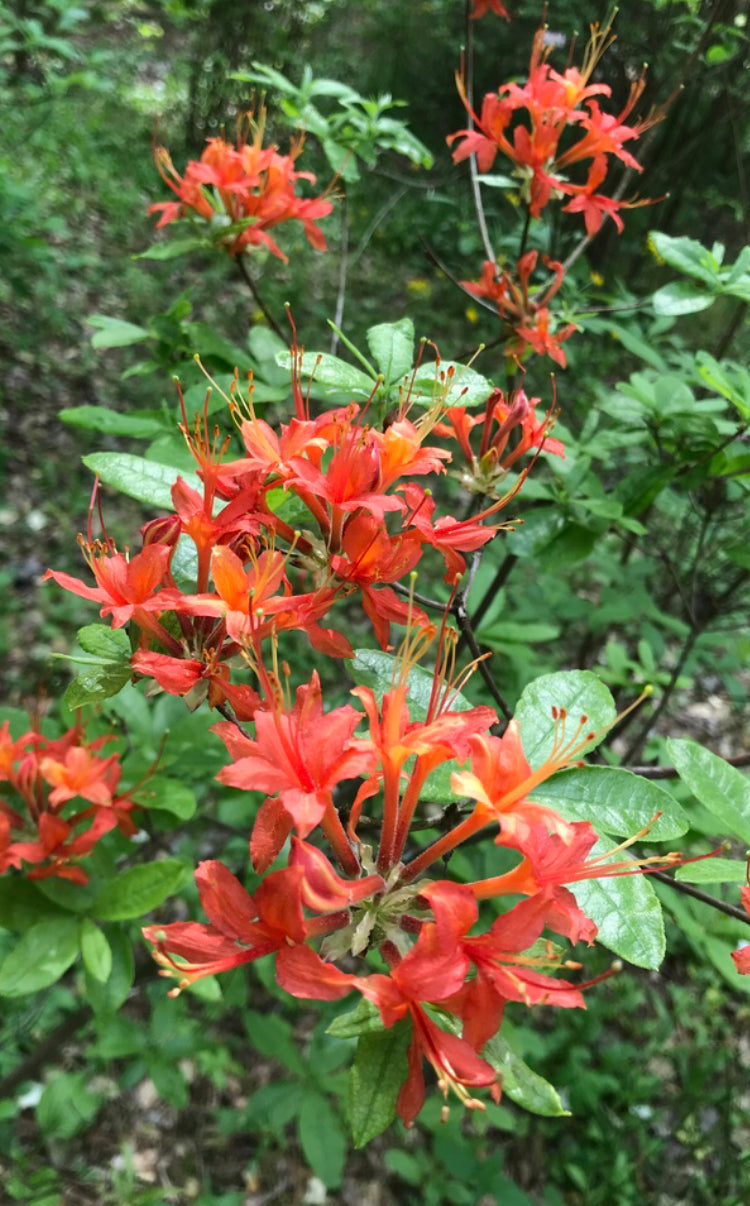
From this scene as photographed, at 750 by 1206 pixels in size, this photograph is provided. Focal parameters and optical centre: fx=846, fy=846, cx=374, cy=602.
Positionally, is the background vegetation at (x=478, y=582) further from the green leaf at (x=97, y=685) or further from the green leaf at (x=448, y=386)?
the green leaf at (x=97, y=685)

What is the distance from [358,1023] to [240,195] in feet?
4.17

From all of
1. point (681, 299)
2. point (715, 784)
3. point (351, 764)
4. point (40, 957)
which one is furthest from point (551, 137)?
→ point (40, 957)

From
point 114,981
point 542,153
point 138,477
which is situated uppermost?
point 542,153

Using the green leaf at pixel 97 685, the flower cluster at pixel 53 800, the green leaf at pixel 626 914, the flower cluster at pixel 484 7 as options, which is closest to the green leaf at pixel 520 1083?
the green leaf at pixel 626 914

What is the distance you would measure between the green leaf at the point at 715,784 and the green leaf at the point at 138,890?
659 mm

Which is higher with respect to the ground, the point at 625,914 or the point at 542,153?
the point at 542,153

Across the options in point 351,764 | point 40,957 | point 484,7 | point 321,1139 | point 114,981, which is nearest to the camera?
point 351,764

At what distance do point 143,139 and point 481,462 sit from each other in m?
5.30

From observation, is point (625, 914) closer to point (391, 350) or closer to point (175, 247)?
point (391, 350)

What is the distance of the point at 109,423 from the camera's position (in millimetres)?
1257

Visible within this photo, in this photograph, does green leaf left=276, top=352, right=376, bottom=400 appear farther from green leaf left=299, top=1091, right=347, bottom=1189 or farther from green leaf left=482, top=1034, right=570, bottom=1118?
green leaf left=299, top=1091, right=347, bottom=1189

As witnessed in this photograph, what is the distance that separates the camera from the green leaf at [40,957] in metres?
1.01

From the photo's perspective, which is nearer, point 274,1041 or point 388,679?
point 388,679

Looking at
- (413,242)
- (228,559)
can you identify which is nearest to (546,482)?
(228,559)
